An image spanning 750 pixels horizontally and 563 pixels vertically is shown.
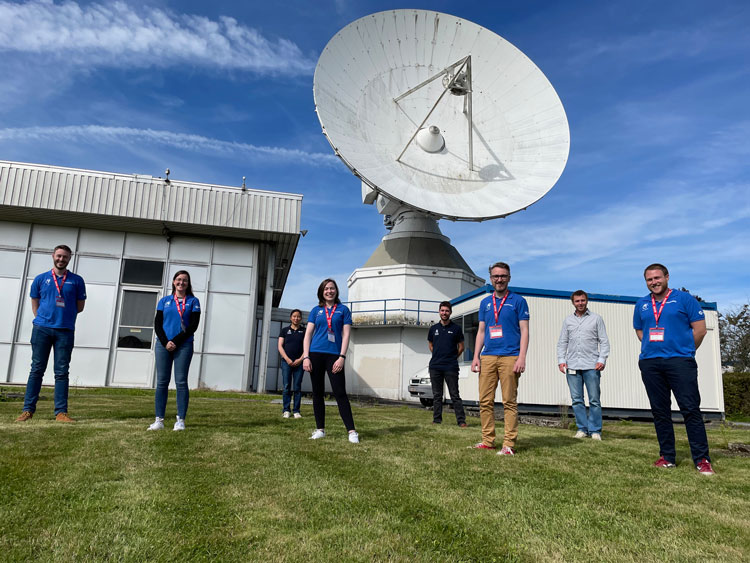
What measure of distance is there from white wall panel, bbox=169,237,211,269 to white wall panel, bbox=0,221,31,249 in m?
4.95

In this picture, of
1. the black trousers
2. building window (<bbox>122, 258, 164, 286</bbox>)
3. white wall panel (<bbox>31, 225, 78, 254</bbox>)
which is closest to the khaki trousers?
the black trousers

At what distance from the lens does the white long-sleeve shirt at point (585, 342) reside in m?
7.86

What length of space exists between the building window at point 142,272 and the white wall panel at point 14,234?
348 centimetres

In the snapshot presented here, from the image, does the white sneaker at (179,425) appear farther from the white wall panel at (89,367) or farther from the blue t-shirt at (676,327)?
the white wall panel at (89,367)

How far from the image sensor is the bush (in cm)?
1852

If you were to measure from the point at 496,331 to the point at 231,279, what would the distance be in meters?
16.1

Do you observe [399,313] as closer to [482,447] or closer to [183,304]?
[183,304]

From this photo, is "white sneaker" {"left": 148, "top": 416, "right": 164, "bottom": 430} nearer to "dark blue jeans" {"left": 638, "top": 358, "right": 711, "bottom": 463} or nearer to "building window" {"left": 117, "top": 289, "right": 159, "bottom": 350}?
"dark blue jeans" {"left": 638, "top": 358, "right": 711, "bottom": 463}

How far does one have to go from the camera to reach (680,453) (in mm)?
5965

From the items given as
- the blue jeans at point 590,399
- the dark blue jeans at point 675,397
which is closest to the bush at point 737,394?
the blue jeans at point 590,399

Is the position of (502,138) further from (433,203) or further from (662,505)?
(662,505)

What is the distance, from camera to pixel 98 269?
1956 centimetres

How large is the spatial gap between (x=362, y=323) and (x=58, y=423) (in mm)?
20617

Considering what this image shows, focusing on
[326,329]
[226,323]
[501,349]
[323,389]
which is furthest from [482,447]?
[226,323]
